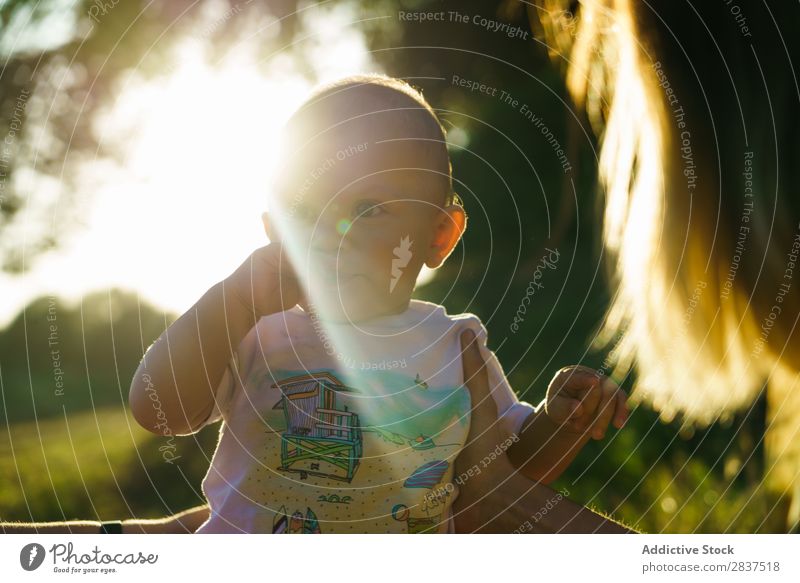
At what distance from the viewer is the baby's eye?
35.5 inches

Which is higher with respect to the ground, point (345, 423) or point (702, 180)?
A: point (702, 180)

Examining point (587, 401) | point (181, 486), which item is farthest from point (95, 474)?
point (587, 401)

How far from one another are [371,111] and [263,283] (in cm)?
21

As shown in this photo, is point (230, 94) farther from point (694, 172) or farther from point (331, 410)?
point (694, 172)

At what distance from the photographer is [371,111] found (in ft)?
2.98

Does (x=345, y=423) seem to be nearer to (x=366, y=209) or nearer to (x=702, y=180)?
(x=366, y=209)

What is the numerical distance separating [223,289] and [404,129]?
239mm

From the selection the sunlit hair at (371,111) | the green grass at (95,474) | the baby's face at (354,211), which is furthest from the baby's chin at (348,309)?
the green grass at (95,474)

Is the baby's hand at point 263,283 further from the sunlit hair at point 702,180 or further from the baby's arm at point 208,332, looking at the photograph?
the sunlit hair at point 702,180

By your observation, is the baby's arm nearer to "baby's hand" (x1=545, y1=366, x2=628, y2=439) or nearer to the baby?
the baby

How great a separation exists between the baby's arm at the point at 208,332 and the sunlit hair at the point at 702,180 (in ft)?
1.80

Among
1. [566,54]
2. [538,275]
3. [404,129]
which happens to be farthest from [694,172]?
[538,275]

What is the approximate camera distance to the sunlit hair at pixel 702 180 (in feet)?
3.73

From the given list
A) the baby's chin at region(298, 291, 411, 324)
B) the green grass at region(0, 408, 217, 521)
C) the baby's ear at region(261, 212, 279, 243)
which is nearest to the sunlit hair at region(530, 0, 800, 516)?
the baby's chin at region(298, 291, 411, 324)
